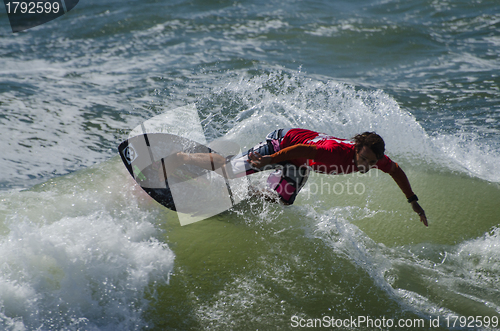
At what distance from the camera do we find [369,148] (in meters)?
3.03

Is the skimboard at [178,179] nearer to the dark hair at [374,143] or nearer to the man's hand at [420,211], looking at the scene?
the dark hair at [374,143]

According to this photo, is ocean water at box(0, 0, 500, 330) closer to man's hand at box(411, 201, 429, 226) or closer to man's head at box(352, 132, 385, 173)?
man's hand at box(411, 201, 429, 226)

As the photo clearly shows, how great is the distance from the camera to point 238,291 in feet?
9.99

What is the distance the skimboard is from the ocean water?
0.47ft

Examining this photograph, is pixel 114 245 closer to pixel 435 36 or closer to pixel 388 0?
pixel 435 36

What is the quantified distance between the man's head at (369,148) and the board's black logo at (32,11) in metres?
11.0

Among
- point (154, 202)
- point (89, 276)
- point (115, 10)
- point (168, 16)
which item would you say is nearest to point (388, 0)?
point (168, 16)

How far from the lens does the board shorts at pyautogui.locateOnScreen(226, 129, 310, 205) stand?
3.68 m

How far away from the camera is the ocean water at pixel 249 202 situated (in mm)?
2949

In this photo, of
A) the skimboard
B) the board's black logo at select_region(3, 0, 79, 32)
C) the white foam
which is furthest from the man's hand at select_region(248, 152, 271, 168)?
the board's black logo at select_region(3, 0, 79, 32)

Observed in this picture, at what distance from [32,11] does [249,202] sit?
11651 mm

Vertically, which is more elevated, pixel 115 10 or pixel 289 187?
pixel 115 10

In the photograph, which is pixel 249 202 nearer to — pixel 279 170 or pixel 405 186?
pixel 279 170

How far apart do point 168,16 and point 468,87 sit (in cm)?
822
